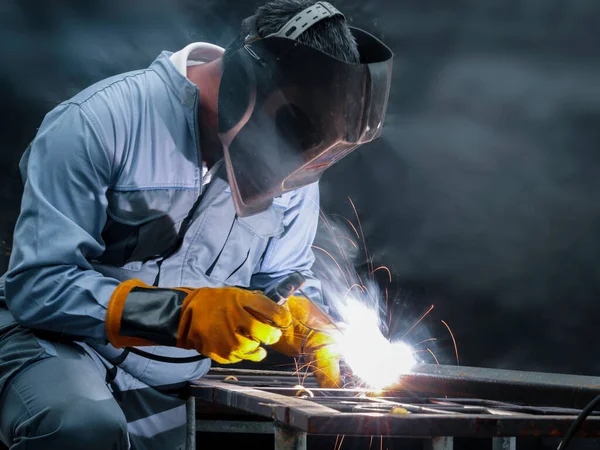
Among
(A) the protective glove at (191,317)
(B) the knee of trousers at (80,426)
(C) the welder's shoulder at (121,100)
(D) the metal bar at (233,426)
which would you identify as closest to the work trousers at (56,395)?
(B) the knee of trousers at (80,426)

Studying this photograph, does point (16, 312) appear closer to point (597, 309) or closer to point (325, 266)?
point (325, 266)

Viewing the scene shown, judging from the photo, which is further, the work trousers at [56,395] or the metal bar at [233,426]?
the metal bar at [233,426]

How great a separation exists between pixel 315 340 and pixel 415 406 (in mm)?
587

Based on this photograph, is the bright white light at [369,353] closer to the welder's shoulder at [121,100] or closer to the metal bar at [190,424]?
the metal bar at [190,424]

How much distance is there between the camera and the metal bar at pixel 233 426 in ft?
9.12

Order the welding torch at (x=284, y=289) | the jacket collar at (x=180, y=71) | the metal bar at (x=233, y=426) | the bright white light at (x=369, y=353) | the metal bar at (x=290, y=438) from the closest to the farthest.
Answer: the metal bar at (x=290, y=438) < the welding torch at (x=284, y=289) < the jacket collar at (x=180, y=71) < the bright white light at (x=369, y=353) < the metal bar at (x=233, y=426)

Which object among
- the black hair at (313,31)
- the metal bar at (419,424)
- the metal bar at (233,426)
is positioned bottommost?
the metal bar at (233,426)

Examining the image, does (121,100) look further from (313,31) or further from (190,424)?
(190,424)

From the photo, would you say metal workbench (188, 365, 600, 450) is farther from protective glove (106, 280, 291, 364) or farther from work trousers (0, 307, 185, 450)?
work trousers (0, 307, 185, 450)

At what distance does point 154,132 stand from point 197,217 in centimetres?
28

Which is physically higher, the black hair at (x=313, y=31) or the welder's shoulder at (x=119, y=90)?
the black hair at (x=313, y=31)

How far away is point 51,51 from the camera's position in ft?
10.6

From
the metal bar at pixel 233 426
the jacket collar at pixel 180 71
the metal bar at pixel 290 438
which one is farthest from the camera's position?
the metal bar at pixel 233 426

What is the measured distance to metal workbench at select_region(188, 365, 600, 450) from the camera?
119cm
